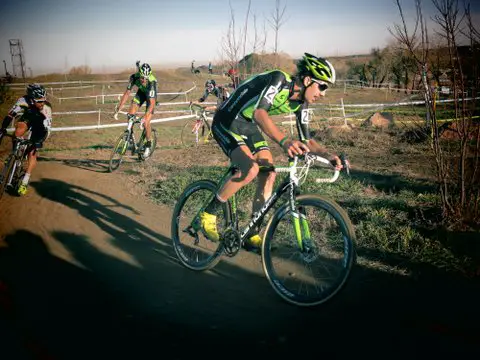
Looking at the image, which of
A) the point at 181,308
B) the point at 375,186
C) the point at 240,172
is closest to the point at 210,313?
the point at 181,308

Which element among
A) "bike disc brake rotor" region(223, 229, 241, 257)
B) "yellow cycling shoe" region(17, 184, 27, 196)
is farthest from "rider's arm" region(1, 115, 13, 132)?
"bike disc brake rotor" region(223, 229, 241, 257)

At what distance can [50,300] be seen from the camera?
345 cm

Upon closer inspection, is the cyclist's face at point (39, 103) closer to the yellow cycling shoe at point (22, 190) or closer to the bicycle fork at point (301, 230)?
the yellow cycling shoe at point (22, 190)

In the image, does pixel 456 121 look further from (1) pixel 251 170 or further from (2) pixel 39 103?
(2) pixel 39 103

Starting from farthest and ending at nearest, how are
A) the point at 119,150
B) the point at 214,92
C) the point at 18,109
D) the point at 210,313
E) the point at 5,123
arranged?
the point at 214,92, the point at 119,150, the point at 18,109, the point at 5,123, the point at 210,313

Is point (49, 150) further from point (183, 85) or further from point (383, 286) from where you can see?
point (183, 85)

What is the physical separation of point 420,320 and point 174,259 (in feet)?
9.18

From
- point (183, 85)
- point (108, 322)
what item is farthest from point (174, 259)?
point (183, 85)

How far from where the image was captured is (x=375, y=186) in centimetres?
751

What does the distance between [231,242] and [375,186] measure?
4797 mm

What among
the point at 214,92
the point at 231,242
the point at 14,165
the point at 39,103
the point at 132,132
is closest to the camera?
the point at 231,242

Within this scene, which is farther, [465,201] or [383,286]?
[465,201]

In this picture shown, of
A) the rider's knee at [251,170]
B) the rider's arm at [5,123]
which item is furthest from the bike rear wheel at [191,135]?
the rider's knee at [251,170]

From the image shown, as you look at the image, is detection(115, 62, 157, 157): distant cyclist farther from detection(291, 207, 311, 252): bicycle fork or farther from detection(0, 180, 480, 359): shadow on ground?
detection(291, 207, 311, 252): bicycle fork
